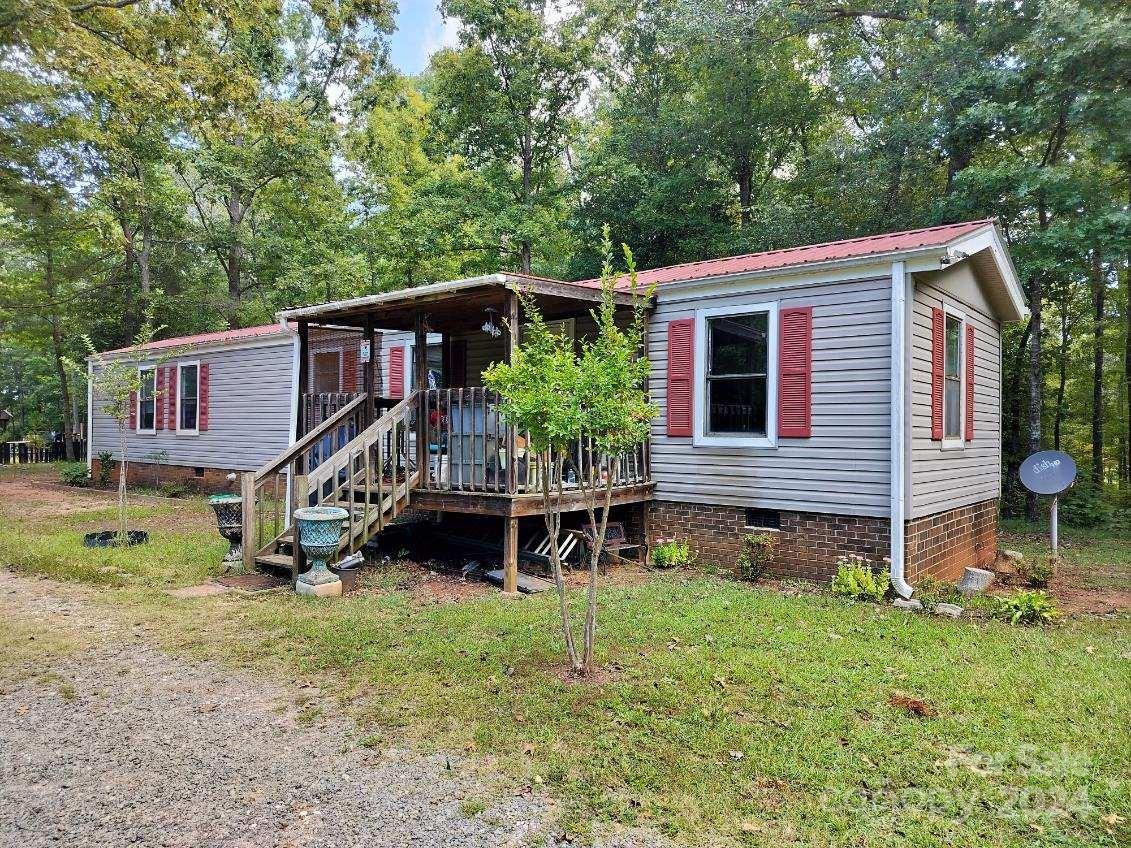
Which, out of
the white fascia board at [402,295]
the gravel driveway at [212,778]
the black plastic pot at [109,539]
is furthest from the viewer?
the black plastic pot at [109,539]

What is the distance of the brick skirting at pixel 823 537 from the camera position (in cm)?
682

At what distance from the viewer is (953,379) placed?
8.01 metres

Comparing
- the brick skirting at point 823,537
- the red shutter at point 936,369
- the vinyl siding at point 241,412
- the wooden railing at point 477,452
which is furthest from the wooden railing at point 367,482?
the vinyl siding at point 241,412

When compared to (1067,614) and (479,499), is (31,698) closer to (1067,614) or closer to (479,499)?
(479,499)

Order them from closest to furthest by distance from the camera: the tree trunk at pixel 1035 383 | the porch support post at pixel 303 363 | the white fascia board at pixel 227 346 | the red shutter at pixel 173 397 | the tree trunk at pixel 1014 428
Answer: the porch support post at pixel 303 363 → the white fascia board at pixel 227 346 → the tree trunk at pixel 1035 383 → the tree trunk at pixel 1014 428 → the red shutter at pixel 173 397

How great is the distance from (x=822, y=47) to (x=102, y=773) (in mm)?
21307

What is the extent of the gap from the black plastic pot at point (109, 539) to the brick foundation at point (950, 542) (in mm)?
9171

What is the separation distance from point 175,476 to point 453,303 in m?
11.7

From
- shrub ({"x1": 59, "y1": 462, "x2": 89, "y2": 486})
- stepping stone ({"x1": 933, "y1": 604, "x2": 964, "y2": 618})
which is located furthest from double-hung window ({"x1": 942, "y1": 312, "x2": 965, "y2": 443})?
shrub ({"x1": 59, "y1": 462, "x2": 89, "y2": 486})

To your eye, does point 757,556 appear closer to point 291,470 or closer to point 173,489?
point 291,470

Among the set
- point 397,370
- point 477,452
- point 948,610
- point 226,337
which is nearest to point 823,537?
point 948,610

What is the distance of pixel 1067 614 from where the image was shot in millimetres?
6535

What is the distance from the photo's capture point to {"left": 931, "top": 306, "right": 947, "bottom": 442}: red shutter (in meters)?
7.18

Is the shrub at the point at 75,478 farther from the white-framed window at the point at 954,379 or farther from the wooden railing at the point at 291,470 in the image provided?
the white-framed window at the point at 954,379
